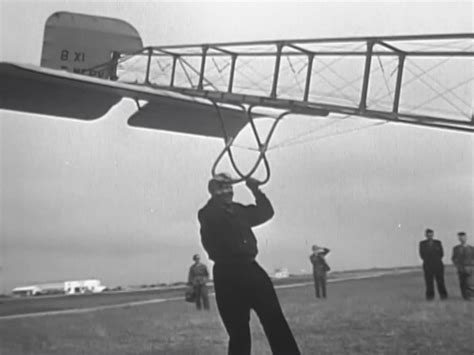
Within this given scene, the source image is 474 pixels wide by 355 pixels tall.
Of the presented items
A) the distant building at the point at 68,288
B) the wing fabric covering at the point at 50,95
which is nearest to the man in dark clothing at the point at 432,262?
the distant building at the point at 68,288

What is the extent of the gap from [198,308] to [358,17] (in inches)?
86.6

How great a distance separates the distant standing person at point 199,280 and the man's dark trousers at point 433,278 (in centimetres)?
137

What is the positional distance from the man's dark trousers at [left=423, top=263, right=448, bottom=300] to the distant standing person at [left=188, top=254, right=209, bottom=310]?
1.37 metres

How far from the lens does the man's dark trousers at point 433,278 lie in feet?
12.6

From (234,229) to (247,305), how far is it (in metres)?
0.42

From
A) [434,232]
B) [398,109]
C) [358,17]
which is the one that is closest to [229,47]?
[358,17]

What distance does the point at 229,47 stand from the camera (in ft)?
13.9

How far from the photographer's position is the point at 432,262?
381 cm

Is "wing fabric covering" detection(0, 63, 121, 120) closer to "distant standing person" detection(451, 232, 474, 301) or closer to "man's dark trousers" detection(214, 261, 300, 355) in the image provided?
"man's dark trousers" detection(214, 261, 300, 355)

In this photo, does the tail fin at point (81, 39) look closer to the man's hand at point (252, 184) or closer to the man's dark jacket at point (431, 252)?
the man's hand at point (252, 184)

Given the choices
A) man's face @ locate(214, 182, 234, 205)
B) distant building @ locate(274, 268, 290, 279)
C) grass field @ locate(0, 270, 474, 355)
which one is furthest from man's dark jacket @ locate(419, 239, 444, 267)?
man's face @ locate(214, 182, 234, 205)

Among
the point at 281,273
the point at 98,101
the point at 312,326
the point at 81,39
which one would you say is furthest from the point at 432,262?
the point at 81,39

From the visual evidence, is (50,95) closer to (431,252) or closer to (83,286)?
(83,286)

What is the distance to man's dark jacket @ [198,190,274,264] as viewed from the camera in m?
3.29
